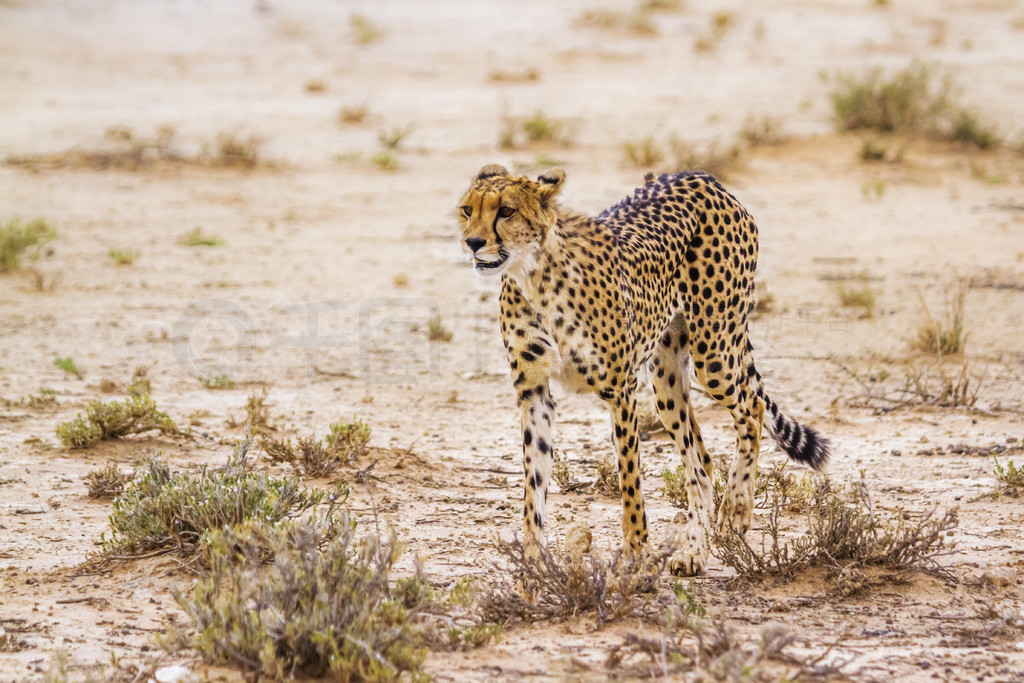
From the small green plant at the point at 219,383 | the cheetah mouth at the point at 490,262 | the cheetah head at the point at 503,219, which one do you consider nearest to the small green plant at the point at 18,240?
the small green plant at the point at 219,383

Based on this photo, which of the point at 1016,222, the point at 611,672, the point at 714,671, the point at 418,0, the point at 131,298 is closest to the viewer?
the point at 714,671

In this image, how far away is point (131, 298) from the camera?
29.1ft

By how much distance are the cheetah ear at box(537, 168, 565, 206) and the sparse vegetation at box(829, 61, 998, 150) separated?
991 centimetres

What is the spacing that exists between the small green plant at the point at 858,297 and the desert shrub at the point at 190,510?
4.96 metres

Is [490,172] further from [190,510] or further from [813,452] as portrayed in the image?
[813,452]

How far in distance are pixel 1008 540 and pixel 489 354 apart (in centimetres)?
381

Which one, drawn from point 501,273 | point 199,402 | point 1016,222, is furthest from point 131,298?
point 1016,222

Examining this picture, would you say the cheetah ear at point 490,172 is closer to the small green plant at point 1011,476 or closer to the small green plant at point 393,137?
the small green plant at point 1011,476

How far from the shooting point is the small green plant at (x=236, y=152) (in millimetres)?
12570

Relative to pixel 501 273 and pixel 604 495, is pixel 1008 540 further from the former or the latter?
pixel 501 273

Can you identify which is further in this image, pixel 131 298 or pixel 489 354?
pixel 131 298

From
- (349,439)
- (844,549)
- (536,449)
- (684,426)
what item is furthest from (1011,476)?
(349,439)

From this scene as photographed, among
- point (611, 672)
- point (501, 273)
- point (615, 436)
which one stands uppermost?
point (501, 273)

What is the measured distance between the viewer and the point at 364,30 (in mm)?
18703
